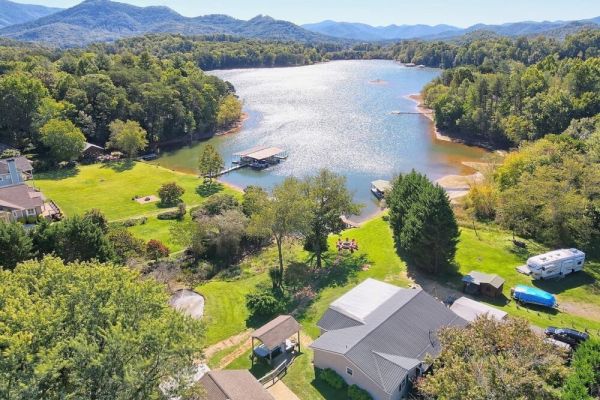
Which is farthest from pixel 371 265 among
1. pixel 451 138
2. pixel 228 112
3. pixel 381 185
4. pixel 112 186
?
pixel 228 112

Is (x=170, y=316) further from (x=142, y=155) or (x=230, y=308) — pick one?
(x=142, y=155)

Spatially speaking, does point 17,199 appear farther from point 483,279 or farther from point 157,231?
point 483,279

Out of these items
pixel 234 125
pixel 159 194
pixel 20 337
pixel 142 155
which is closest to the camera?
pixel 20 337

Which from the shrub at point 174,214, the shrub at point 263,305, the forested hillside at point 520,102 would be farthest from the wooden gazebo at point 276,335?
the forested hillside at point 520,102

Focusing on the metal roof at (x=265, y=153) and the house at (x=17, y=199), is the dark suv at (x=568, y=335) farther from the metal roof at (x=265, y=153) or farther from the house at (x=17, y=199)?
the metal roof at (x=265, y=153)

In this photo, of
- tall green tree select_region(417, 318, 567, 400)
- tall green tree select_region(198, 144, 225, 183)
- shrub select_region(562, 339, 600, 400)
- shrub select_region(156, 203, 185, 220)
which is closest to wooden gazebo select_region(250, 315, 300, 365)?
tall green tree select_region(417, 318, 567, 400)

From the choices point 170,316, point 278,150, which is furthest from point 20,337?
point 278,150
